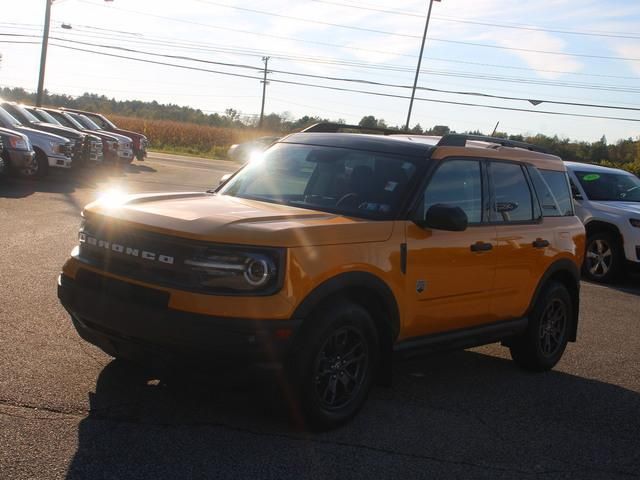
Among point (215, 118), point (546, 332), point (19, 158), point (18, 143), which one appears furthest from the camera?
point (215, 118)

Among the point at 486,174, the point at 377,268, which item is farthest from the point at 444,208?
the point at 486,174

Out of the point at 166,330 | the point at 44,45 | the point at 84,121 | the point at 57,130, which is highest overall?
the point at 44,45

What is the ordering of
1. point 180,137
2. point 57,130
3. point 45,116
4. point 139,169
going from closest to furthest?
1. point 57,130
2. point 45,116
3. point 139,169
4. point 180,137

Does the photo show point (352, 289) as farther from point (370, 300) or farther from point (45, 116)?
point (45, 116)

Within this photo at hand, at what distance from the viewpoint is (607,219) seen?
13.2 meters

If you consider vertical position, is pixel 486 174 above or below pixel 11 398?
above

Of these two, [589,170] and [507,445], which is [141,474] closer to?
[507,445]

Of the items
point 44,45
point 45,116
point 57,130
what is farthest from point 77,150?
point 44,45

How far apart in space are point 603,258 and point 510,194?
709 cm

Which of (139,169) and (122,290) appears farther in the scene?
(139,169)

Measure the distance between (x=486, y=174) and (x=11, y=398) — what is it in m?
3.70

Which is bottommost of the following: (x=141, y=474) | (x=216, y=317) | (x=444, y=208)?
(x=141, y=474)

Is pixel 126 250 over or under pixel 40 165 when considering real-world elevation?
under

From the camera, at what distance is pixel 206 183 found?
25.2 metres
